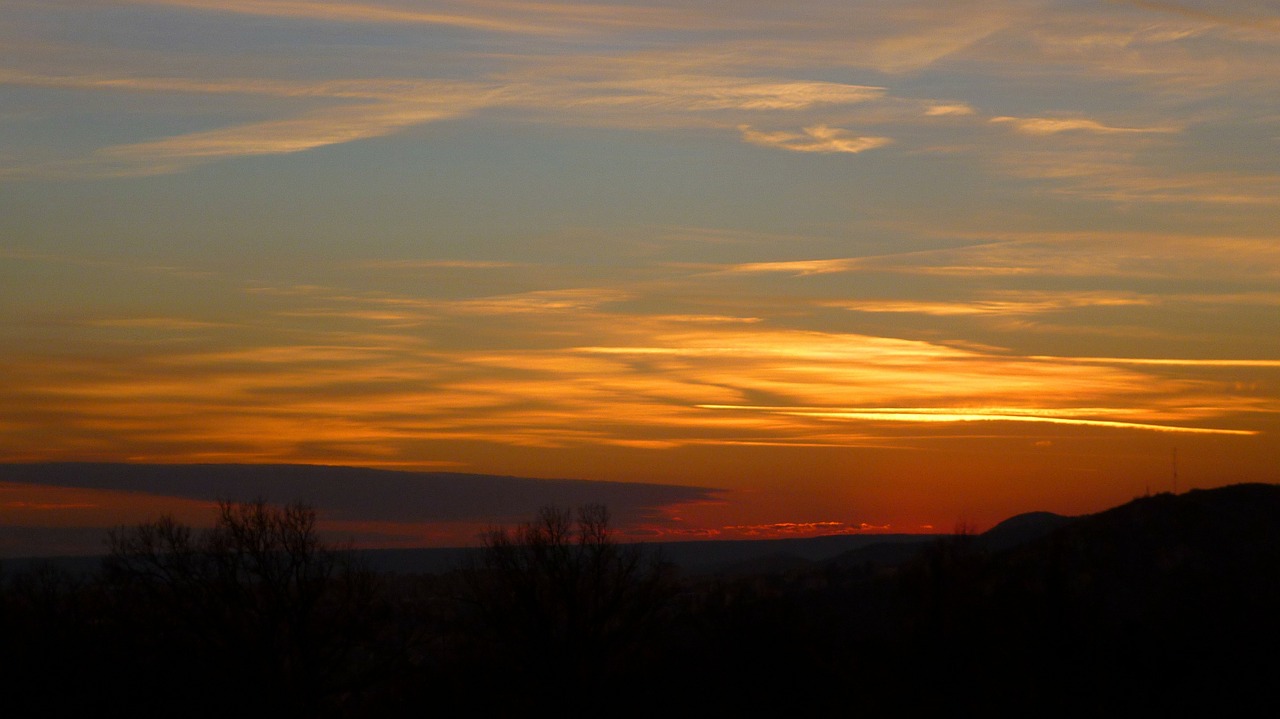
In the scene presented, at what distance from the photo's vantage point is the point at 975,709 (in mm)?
67000

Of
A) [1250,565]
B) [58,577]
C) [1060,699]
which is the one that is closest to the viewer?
[1060,699]

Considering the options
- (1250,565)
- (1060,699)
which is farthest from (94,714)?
(1250,565)

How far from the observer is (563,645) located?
69.6 meters

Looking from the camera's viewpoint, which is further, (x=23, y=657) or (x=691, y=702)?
(x=691, y=702)

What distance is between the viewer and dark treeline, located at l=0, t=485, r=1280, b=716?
6066cm

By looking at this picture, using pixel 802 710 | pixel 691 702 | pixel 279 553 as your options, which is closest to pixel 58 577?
pixel 279 553

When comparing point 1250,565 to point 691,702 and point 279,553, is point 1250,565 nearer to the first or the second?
point 691,702

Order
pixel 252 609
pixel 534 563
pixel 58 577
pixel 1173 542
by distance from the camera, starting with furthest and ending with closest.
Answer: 1. pixel 1173 542
2. pixel 58 577
3. pixel 534 563
4. pixel 252 609

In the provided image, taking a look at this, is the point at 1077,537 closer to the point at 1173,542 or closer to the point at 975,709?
the point at 1173,542

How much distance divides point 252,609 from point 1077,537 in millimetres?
98433

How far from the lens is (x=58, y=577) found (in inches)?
3374

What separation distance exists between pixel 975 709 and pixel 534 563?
24.0 meters

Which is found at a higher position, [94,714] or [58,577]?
[58,577]

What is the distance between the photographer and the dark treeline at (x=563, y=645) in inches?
2388
